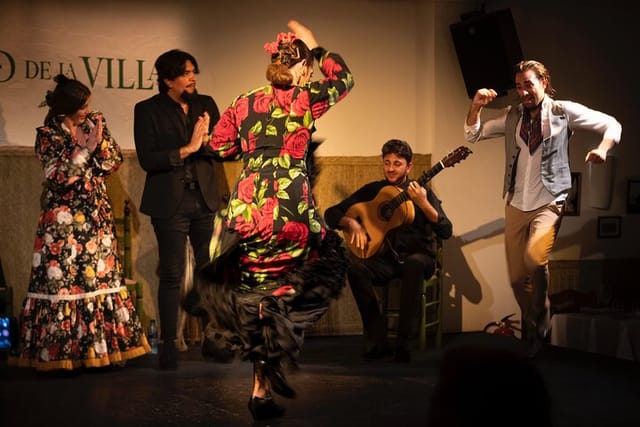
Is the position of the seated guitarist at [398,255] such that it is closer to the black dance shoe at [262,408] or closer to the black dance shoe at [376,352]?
the black dance shoe at [376,352]

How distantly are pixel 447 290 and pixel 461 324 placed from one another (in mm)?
286

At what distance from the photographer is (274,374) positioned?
4223 mm

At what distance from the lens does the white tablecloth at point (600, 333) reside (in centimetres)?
589

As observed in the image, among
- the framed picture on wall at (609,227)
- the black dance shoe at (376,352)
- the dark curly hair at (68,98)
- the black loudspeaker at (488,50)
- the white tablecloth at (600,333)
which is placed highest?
the black loudspeaker at (488,50)

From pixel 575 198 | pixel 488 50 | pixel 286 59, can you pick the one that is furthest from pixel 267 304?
pixel 575 198

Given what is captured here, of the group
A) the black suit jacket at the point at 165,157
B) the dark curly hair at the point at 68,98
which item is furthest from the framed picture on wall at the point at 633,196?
the dark curly hair at the point at 68,98

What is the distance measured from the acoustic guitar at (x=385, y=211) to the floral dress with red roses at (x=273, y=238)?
5.42ft

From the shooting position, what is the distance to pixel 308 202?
4266 mm

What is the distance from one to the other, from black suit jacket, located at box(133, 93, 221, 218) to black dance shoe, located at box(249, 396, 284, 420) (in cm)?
160

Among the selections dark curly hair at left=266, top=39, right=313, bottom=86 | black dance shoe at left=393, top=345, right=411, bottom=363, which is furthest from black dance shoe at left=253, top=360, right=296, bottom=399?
black dance shoe at left=393, top=345, right=411, bottom=363

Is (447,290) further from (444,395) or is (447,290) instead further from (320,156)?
(444,395)

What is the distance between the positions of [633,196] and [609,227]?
13.0 inches

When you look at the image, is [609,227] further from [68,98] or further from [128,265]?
[68,98]

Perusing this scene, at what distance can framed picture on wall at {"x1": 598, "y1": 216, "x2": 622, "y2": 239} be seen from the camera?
7355 mm
